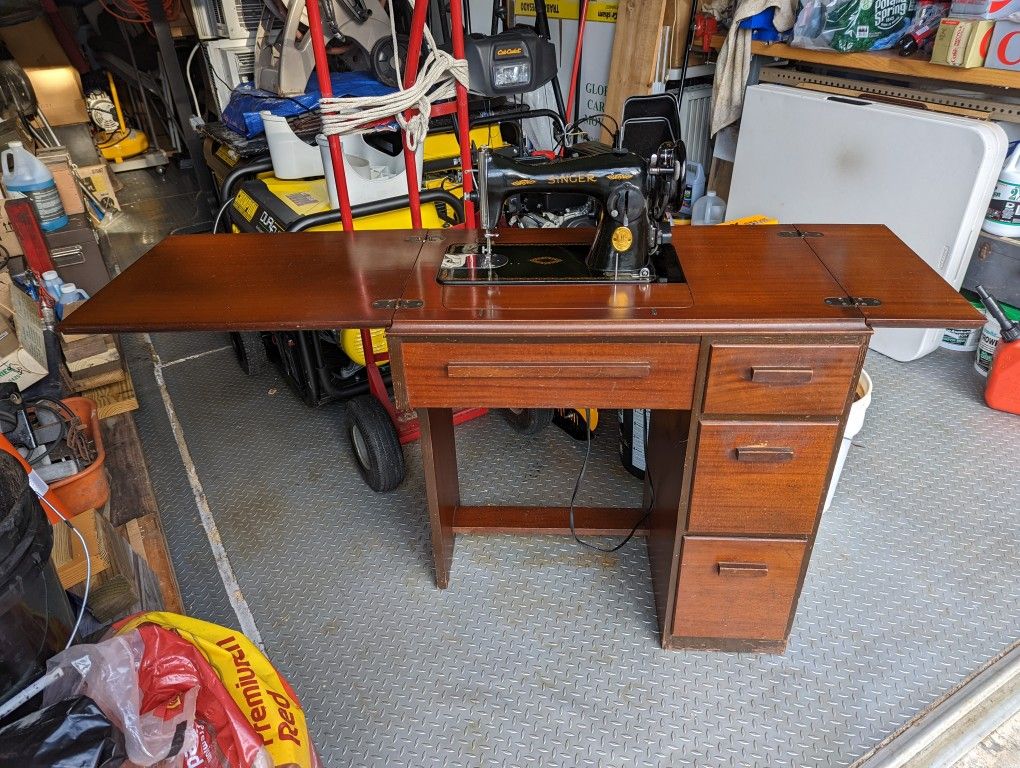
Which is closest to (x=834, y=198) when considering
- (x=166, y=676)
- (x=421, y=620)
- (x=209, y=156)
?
(x=421, y=620)

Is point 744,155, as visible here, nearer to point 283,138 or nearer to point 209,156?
point 283,138

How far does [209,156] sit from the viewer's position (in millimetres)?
2961

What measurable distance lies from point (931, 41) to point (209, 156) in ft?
9.18

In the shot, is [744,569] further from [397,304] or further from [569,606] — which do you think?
[397,304]

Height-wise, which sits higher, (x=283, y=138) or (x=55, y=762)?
(x=283, y=138)

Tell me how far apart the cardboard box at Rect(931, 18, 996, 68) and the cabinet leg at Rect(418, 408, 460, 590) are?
6.65 ft

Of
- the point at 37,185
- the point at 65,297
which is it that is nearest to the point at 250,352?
the point at 65,297

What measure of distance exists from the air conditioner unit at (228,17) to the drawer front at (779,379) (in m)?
2.91

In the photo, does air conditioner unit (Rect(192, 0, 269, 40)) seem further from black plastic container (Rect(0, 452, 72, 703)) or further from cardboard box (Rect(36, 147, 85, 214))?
black plastic container (Rect(0, 452, 72, 703))

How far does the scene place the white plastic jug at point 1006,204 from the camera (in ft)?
7.68

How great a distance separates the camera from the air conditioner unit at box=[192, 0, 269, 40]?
10.6 ft

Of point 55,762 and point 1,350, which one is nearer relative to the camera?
point 55,762

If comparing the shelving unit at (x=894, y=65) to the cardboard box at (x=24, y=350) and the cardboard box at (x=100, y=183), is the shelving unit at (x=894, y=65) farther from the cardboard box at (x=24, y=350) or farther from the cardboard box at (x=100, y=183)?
the cardboard box at (x=100, y=183)

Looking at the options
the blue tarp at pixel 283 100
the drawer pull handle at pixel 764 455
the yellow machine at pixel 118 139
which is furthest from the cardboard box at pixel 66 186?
the drawer pull handle at pixel 764 455
